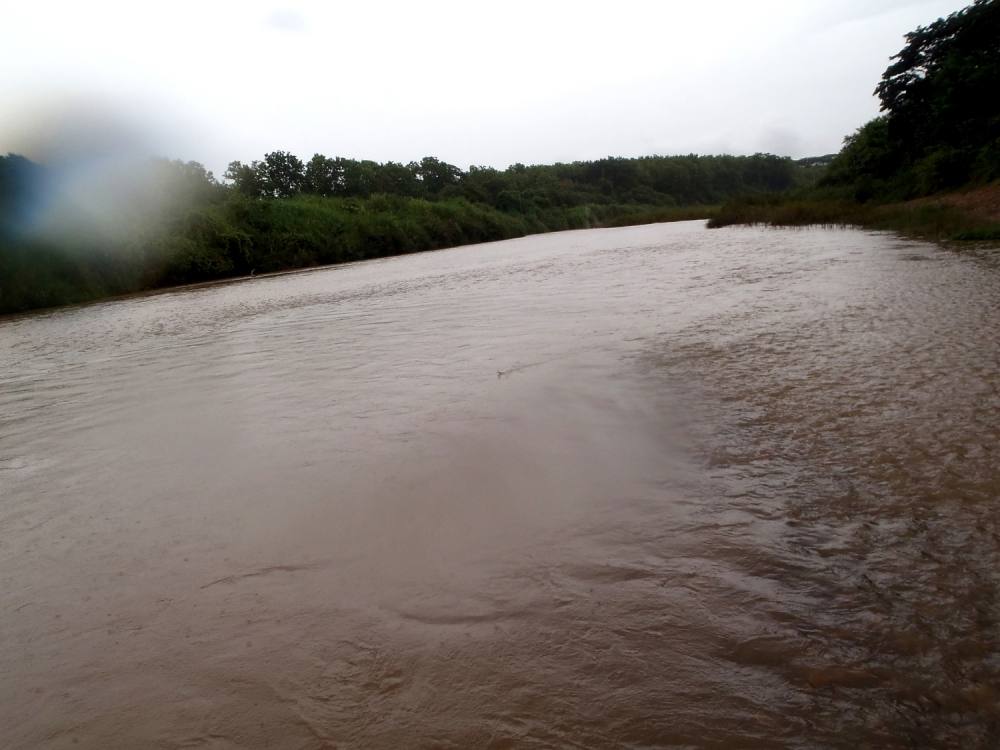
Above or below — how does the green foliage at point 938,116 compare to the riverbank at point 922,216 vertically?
above

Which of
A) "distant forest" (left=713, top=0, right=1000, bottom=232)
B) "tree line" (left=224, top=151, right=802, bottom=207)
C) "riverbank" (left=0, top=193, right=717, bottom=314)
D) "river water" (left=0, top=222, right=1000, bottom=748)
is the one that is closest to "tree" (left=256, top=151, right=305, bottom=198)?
"tree line" (left=224, top=151, right=802, bottom=207)

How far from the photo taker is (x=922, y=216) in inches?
671

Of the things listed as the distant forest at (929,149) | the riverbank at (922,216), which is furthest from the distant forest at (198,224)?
the riverbank at (922,216)

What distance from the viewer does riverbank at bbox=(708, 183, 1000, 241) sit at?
1368 cm

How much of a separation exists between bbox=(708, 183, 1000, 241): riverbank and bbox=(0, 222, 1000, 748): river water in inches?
370

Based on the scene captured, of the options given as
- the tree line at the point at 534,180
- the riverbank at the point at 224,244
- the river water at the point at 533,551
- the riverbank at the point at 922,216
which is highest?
the tree line at the point at 534,180

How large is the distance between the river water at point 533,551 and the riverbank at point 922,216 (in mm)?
9405

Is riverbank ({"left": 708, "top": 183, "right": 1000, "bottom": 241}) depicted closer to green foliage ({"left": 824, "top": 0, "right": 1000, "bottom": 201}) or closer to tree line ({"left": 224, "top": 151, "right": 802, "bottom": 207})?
green foliage ({"left": 824, "top": 0, "right": 1000, "bottom": 201})

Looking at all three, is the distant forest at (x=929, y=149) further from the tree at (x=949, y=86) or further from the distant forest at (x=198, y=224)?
the distant forest at (x=198, y=224)

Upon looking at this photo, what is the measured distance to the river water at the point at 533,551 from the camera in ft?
5.95

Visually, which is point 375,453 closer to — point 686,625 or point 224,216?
point 686,625

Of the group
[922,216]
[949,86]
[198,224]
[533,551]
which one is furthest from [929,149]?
[198,224]

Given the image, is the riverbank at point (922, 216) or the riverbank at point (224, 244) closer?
the riverbank at point (922, 216)

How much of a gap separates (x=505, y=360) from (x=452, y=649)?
4423 millimetres
